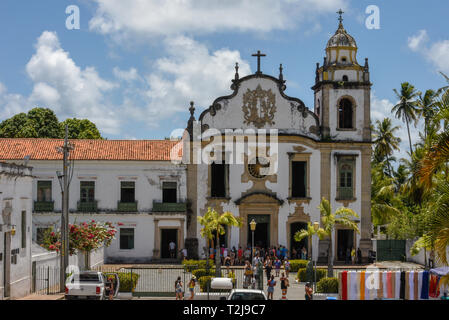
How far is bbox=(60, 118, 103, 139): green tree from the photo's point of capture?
63.8 metres

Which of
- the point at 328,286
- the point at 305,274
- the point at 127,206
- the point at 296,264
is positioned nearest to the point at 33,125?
the point at 127,206

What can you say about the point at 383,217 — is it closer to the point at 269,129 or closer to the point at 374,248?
the point at 374,248

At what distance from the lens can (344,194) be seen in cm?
3919

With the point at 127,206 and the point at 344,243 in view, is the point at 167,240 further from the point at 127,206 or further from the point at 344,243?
the point at 344,243

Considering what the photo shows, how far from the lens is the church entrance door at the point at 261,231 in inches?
1533

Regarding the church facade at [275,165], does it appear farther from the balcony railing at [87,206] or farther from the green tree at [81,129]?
the green tree at [81,129]

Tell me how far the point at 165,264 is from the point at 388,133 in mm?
30228

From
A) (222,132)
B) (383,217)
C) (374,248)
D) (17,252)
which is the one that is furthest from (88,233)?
(383,217)

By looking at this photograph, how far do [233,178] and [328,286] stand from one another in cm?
1414

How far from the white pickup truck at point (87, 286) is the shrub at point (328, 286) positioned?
28.3 feet

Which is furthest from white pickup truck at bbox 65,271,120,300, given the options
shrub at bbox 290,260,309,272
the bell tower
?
the bell tower

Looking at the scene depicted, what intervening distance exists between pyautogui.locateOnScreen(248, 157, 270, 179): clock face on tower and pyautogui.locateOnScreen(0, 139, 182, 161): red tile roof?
4.57 metres

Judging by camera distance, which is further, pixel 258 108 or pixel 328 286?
pixel 258 108

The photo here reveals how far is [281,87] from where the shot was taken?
39281mm
